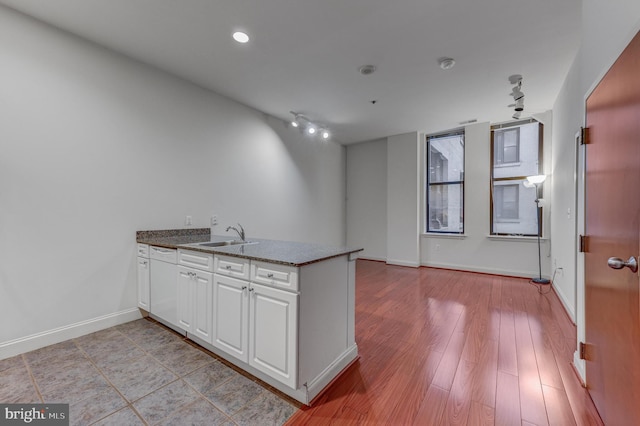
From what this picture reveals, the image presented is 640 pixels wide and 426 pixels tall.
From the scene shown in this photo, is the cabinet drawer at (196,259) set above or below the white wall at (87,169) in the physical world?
below

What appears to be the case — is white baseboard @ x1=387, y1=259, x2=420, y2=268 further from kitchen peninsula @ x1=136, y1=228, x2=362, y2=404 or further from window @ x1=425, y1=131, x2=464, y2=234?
kitchen peninsula @ x1=136, y1=228, x2=362, y2=404

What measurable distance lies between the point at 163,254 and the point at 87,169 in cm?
108

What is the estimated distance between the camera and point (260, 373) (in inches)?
72.8

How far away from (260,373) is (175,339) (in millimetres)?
1104

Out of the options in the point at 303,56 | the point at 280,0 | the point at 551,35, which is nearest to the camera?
the point at 280,0

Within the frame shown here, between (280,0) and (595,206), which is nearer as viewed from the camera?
(595,206)

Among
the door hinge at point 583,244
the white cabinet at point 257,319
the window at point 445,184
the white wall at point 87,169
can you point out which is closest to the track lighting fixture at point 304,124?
the white wall at point 87,169

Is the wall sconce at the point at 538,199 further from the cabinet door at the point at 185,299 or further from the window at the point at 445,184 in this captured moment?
the cabinet door at the point at 185,299

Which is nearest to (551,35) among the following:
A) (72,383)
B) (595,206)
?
(595,206)

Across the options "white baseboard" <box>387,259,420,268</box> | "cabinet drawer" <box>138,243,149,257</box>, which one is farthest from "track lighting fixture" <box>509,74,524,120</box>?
"cabinet drawer" <box>138,243,149,257</box>

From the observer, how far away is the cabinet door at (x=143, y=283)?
2.75 metres

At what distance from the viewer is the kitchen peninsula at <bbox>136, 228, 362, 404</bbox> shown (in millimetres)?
1616

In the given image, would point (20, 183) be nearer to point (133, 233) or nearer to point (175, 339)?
point (133, 233)

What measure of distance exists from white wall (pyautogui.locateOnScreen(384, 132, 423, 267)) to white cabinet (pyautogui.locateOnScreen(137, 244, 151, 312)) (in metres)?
4.49
